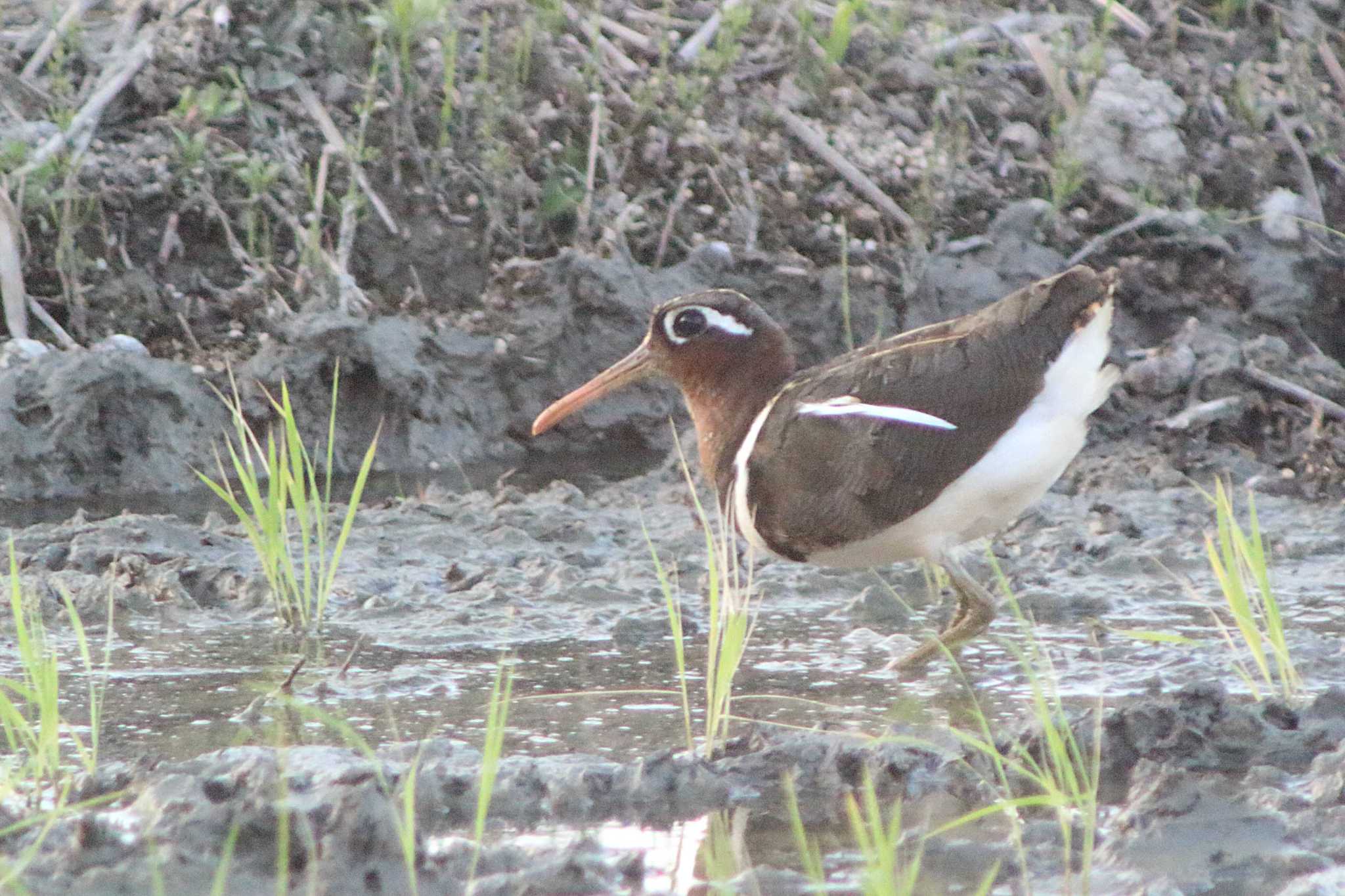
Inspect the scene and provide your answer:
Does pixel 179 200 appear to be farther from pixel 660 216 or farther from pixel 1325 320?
pixel 1325 320

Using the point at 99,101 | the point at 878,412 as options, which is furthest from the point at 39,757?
the point at 99,101

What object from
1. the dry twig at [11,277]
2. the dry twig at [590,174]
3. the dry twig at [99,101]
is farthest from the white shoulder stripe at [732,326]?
the dry twig at [99,101]

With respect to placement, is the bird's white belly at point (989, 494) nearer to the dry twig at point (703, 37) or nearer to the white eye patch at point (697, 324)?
the white eye patch at point (697, 324)

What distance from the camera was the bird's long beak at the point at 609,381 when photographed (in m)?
5.22

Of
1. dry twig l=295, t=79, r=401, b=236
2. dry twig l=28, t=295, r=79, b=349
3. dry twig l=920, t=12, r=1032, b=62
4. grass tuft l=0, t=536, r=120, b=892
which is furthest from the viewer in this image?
dry twig l=920, t=12, r=1032, b=62

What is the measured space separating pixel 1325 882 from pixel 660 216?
469 cm

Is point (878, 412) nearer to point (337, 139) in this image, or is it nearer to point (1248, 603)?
point (1248, 603)

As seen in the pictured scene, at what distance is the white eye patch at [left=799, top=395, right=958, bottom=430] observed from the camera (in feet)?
14.4

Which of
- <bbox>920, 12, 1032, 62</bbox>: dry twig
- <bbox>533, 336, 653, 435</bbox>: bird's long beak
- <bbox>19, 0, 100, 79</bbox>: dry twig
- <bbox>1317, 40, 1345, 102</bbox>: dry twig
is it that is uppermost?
<bbox>19, 0, 100, 79</bbox>: dry twig

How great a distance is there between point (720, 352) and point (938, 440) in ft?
2.61

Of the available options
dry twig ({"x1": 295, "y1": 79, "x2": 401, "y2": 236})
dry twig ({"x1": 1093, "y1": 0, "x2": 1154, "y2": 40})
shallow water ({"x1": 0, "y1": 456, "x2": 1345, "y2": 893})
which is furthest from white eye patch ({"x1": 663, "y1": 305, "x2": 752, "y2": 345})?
dry twig ({"x1": 1093, "y1": 0, "x2": 1154, "y2": 40})

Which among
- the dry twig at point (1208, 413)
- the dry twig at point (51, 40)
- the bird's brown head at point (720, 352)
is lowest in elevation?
the dry twig at point (1208, 413)

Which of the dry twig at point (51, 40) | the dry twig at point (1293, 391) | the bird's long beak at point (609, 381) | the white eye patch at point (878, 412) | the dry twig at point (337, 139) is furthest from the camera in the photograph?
the dry twig at point (51, 40)

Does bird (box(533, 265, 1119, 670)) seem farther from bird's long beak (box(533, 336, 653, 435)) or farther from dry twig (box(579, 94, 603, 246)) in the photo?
dry twig (box(579, 94, 603, 246))
